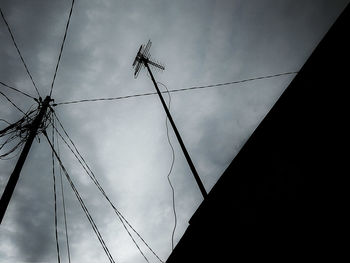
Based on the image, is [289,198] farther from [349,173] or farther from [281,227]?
[349,173]

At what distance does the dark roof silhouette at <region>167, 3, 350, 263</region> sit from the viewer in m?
2.10

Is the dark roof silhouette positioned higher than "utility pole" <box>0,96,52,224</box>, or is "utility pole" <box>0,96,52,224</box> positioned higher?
"utility pole" <box>0,96,52,224</box>

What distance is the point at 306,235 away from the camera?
7.04ft

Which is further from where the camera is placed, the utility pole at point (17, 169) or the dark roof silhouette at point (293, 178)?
the utility pole at point (17, 169)

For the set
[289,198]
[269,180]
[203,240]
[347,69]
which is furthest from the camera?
[203,240]

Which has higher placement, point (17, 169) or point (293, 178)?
point (17, 169)

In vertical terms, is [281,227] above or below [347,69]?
below

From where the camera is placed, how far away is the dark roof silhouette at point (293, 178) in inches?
82.7

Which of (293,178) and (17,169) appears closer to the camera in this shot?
(293,178)

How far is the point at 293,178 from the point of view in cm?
237

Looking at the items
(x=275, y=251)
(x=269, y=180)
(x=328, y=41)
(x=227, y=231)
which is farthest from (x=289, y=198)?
(x=328, y=41)

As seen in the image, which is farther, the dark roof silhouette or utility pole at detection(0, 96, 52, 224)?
utility pole at detection(0, 96, 52, 224)

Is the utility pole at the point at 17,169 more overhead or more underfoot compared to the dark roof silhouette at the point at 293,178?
more overhead

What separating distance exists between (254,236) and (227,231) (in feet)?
1.51
